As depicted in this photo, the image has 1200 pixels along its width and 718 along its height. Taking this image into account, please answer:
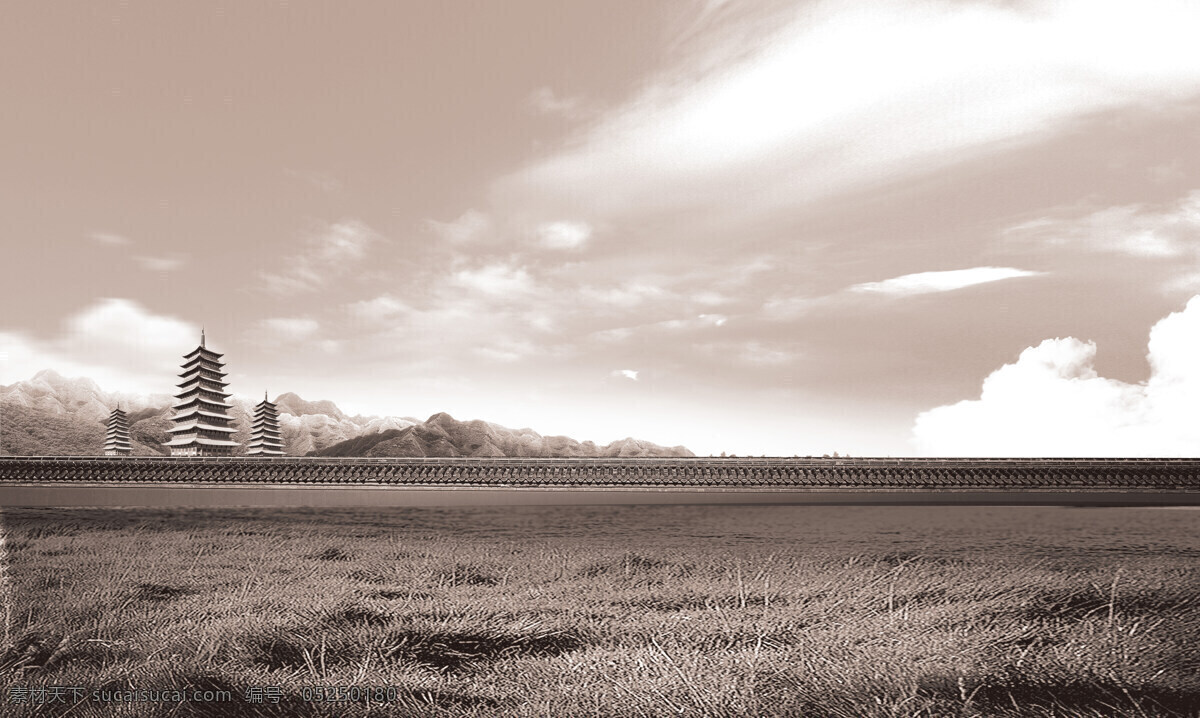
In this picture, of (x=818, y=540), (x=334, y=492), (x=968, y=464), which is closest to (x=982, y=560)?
(x=818, y=540)

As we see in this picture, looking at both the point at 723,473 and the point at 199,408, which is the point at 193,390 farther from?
the point at 723,473

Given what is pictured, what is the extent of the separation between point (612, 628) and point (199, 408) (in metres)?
33.6

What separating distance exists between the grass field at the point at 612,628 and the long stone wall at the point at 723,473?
10506mm

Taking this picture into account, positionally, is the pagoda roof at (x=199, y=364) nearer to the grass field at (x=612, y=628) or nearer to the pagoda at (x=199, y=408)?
the pagoda at (x=199, y=408)

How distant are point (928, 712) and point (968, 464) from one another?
1706 cm

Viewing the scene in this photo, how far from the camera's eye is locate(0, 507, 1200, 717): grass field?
2.82m

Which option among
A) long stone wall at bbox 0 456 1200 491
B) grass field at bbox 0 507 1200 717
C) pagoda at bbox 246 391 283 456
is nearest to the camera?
grass field at bbox 0 507 1200 717

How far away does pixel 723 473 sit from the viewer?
17.5 meters

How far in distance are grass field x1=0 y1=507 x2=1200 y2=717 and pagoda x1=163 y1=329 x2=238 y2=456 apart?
27449 millimetres

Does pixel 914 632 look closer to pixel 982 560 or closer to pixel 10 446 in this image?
pixel 982 560

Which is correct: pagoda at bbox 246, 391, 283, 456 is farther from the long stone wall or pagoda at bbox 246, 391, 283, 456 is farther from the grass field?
the grass field

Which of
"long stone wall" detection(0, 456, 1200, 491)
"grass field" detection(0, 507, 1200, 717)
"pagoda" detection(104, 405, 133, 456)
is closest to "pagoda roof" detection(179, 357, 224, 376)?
"long stone wall" detection(0, 456, 1200, 491)

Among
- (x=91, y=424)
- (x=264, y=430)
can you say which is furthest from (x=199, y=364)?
(x=91, y=424)

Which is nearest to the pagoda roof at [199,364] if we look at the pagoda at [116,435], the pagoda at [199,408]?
the pagoda at [199,408]
